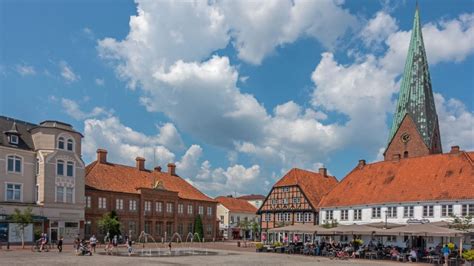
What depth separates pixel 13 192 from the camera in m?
47.8

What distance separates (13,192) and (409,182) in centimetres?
3792

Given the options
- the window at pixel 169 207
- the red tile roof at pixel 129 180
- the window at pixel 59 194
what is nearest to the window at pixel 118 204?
the red tile roof at pixel 129 180

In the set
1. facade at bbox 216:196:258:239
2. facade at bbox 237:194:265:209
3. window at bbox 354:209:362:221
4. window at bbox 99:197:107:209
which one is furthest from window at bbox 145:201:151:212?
facade at bbox 237:194:265:209

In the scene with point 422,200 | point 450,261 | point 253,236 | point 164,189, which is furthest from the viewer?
point 253,236

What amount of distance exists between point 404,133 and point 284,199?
17.2 metres

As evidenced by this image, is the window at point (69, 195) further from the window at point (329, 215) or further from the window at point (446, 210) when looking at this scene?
the window at point (446, 210)

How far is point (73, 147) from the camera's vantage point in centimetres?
5359

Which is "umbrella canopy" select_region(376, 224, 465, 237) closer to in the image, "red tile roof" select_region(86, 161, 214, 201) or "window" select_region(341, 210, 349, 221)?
"window" select_region(341, 210, 349, 221)

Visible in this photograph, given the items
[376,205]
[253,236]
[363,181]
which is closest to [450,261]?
[376,205]

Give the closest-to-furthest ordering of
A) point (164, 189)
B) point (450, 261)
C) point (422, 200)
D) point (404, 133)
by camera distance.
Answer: point (450, 261), point (422, 200), point (404, 133), point (164, 189)

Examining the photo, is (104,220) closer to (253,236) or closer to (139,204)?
(139,204)

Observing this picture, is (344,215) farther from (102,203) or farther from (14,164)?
(14,164)

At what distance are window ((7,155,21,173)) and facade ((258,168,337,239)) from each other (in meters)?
30.7

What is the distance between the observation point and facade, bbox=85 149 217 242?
58.4 m
